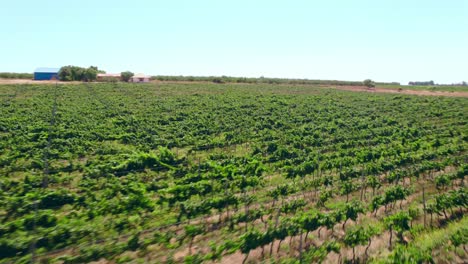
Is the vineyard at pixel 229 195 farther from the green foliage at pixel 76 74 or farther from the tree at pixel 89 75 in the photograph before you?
the tree at pixel 89 75

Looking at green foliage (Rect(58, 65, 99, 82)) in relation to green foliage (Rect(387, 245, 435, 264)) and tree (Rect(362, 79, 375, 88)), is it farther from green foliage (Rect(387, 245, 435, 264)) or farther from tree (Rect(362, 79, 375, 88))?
tree (Rect(362, 79, 375, 88))

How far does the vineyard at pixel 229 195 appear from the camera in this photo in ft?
28.2

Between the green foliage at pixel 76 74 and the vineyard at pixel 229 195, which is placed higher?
the green foliage at pixel 76 74

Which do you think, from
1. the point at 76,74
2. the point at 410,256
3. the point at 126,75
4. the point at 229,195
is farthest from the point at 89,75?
the point at 410,256

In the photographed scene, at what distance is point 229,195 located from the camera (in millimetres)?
11641

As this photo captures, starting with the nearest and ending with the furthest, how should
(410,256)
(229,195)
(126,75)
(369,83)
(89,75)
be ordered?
(410,256) → (229,195) → (89,75) → (126,75) → (369,83)

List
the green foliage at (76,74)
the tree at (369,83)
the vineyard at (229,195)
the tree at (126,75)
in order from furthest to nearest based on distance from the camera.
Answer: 1. the tree at (369,83)
2. the tree at (126,75)
3. the green foliage at (76,74)
4. the vineyard at (229,195)

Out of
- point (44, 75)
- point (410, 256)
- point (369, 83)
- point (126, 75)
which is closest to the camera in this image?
point (410, 256)

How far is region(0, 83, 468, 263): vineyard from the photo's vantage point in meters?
8.59

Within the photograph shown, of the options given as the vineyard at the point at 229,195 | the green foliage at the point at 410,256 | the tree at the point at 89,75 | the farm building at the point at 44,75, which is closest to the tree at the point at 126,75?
the tree at the point at 89,75

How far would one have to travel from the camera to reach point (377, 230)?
9.62 m

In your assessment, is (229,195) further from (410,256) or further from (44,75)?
(44,75)

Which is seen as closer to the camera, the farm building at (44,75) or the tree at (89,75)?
the tree at (89,75)

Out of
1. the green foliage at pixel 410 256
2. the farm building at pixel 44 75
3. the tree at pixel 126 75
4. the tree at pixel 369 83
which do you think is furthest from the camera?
the tree at pixel 369 83
